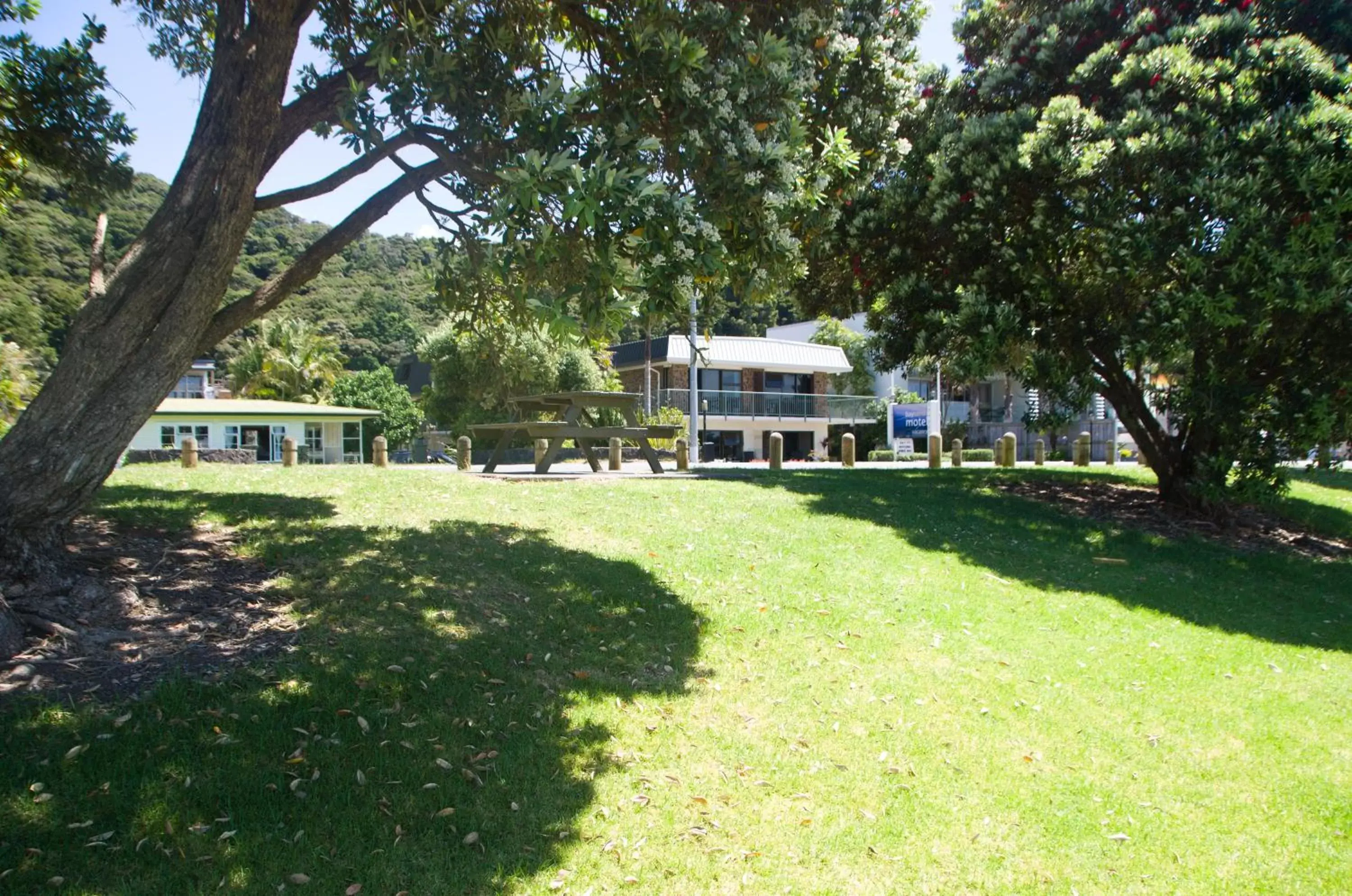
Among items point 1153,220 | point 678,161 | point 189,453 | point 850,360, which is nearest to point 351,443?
point 189,453

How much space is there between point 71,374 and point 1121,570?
37.4 feet

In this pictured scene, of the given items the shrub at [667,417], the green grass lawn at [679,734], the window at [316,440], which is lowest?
the green grass lawn at [679,734]

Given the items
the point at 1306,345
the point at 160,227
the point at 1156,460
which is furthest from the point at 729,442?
the point at 160,227

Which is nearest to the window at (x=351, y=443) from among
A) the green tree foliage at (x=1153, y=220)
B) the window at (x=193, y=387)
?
the window at (x=193, y=387)

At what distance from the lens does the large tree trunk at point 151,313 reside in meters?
Result: 5.52

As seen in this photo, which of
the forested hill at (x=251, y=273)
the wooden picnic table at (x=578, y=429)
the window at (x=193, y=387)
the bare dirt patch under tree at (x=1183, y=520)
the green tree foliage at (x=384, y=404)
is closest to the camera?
the bare dirt patch under tree at (x=1183, y=520)

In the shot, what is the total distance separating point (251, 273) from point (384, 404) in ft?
37.5

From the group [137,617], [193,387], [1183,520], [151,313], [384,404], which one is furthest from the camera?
[193,387]

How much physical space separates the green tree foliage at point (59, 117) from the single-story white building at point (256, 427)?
26.6 m

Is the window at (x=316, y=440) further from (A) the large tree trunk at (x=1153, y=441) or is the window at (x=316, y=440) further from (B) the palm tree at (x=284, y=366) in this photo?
(A) the large tree trunk at (x=1153, y=441)

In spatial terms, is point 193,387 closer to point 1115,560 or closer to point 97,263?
point 97,263

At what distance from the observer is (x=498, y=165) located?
6.45 m

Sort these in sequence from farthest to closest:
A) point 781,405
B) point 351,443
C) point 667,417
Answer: point 781,405 < point 351,443 < point 667,417

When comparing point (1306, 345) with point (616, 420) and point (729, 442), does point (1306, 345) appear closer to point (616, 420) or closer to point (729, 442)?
point (616, 420)
